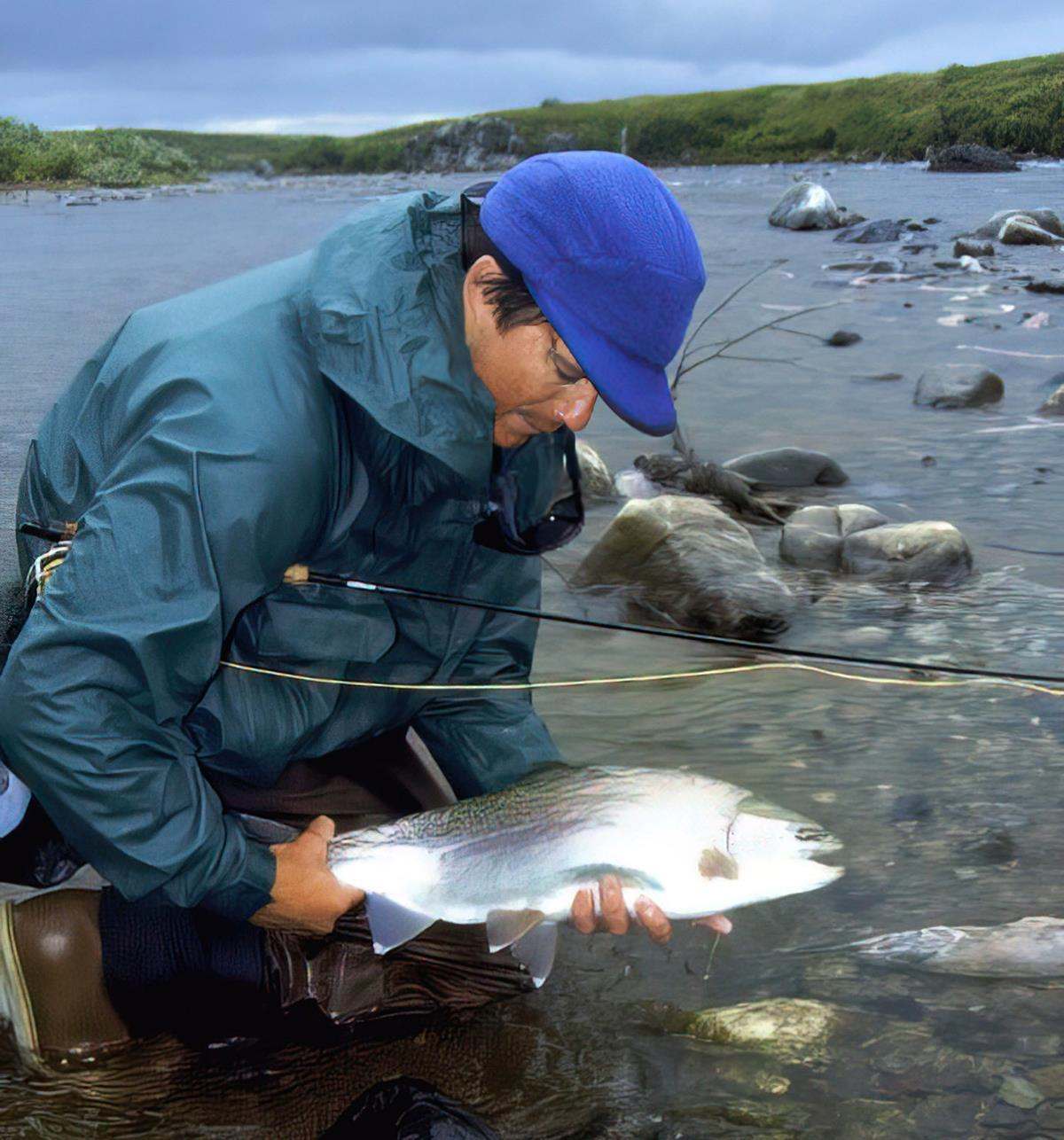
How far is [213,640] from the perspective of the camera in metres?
2.15

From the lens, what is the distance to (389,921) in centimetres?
255

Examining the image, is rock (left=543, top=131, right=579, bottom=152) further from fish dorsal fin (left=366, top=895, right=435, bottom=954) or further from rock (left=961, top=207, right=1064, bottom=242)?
fish dorsal fin (left=366, top=895, right=435, bottom=954)

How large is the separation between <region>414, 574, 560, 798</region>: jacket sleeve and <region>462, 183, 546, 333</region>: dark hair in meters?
0.86

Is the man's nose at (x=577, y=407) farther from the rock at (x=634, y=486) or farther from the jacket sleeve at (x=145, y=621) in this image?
the rock at (x=634, y=486)

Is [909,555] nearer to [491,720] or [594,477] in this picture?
[594,477]

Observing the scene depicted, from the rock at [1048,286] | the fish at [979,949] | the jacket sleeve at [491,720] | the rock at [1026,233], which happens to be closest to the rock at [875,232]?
the rock at [1026,233]

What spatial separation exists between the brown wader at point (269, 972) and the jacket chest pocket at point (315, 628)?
306mm

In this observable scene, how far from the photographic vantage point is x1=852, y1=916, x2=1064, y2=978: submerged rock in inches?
123

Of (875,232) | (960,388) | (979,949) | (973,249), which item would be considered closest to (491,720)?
(979,949)

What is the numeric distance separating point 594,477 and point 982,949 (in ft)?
15.7

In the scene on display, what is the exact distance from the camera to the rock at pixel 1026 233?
73.0 feet

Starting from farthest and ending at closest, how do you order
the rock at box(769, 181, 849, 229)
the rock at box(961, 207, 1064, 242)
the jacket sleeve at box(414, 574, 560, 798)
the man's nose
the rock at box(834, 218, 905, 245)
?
1. the rock at box(769, 181, 849, 229)
2. the rock at box(834, 218, 905, 245)
3. the rock at box(961, 207, 1064, 242)
4. the jacket sleeve at box(414, 574, 560, 798)
5. the man's nose

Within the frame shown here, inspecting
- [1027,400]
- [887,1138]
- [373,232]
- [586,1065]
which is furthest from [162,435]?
[1027,400]

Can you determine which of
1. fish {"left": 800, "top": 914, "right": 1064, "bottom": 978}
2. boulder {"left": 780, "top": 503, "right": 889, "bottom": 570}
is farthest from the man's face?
boulder {"left": 780, "top": 503, "right": 889, "bottom": 570}
